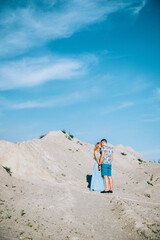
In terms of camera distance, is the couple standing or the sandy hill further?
the couple standing

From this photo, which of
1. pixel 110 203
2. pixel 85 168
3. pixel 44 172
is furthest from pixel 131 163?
pixel 110 203

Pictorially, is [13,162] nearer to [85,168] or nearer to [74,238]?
[85,168]

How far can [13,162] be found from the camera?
38.8ft

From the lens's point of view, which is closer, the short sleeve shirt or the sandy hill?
the sandy hill

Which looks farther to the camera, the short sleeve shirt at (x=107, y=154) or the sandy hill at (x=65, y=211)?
the short sleeve shirt at (x=107, y=154)

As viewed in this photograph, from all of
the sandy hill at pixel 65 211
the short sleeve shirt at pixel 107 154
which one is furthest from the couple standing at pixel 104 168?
the sandy hill at pixel 65 211

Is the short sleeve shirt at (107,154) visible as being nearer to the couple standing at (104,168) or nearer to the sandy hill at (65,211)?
the couple standing at (104,168)

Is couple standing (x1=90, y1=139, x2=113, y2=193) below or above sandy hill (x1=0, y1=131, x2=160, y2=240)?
above

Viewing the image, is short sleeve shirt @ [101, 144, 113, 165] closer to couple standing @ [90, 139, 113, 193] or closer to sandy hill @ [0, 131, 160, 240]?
couple standing @ [90, 139, 113, 193]

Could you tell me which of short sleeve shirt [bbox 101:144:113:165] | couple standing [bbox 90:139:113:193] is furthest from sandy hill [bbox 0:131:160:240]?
short sleeve shirt [bbox 101:144:113:165]

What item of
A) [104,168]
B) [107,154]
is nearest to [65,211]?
[104,168]

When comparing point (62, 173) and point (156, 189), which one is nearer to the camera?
point (156, 189)

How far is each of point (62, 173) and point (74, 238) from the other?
30.0 feet

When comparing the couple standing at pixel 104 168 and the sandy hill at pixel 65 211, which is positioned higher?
the couple standing at pixel 104 168
